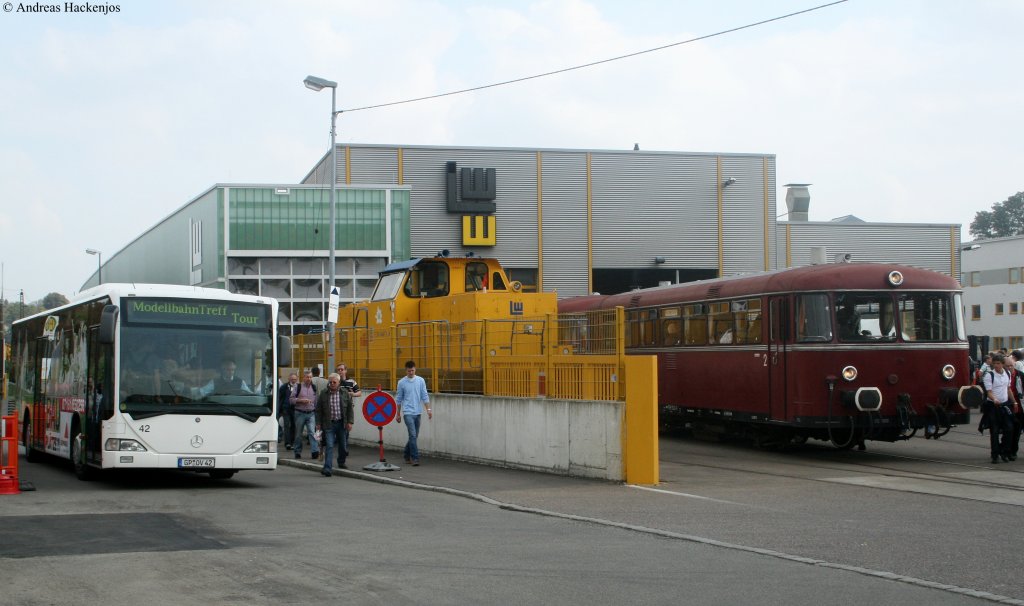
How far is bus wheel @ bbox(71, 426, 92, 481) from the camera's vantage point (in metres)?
17.5

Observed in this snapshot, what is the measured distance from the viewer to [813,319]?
66.0ft

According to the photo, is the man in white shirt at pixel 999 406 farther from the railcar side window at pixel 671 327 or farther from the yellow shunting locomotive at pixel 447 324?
the yellow shunting locomotive at pixel 447 324

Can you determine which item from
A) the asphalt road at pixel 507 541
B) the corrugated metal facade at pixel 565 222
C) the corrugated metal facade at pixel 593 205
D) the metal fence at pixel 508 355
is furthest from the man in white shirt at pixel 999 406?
the corrugated metal facade at pixel 565 222

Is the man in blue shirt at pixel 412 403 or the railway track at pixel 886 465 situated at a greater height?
the man in blue shirt at pixel 412 403

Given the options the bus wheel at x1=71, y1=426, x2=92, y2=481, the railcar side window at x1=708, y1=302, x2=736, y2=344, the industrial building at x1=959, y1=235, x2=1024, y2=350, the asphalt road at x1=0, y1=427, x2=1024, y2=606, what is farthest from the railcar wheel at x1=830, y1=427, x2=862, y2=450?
the industrial building at x1=959, y1=235, x2=1024, y2=350

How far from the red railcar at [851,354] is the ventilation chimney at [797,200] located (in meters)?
37.9

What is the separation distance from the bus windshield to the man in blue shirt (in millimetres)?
3079

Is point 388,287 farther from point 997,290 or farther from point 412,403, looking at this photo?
point 997,290

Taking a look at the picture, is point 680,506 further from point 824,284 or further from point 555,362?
point 824,284

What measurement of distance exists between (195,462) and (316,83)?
13.2m

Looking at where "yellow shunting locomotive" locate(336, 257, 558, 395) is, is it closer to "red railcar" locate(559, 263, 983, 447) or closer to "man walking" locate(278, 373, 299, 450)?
"man walking" locate(278, 373, 299, 450)

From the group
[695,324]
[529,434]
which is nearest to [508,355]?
[529,434]

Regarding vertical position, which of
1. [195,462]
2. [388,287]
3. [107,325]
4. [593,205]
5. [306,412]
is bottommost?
[195,462]

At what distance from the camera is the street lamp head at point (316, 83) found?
27.2m
